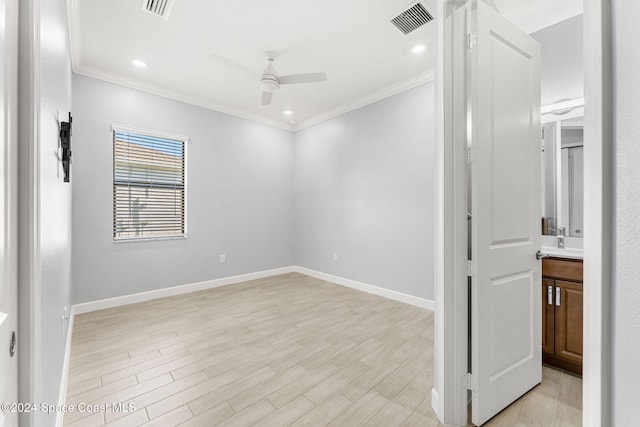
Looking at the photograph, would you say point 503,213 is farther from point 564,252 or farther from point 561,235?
point 561,235

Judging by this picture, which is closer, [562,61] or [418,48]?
[562,61]

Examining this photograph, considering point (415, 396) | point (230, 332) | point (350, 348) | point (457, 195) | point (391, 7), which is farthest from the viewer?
point (230, 332)

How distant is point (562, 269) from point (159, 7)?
12.5 ft

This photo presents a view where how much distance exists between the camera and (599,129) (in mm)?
634

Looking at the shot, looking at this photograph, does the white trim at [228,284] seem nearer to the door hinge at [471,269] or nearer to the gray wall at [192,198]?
the gray wall at [192,198]

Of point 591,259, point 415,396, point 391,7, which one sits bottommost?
point 415,396

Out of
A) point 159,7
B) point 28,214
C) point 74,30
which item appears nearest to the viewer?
point 28,214

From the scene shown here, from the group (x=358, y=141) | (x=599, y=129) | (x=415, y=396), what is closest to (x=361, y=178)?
(x=358, y=141)

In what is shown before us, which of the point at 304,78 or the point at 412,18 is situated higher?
the point at 412,18

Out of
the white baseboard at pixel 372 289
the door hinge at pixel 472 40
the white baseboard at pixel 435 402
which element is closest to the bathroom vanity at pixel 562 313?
the white baseboard at pixel 435 402

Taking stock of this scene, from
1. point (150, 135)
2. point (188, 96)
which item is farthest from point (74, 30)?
point (188, 96)

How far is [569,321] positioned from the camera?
1984 mm

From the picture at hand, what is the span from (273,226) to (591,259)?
4.68m

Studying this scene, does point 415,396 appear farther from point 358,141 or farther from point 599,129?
point 358,141
